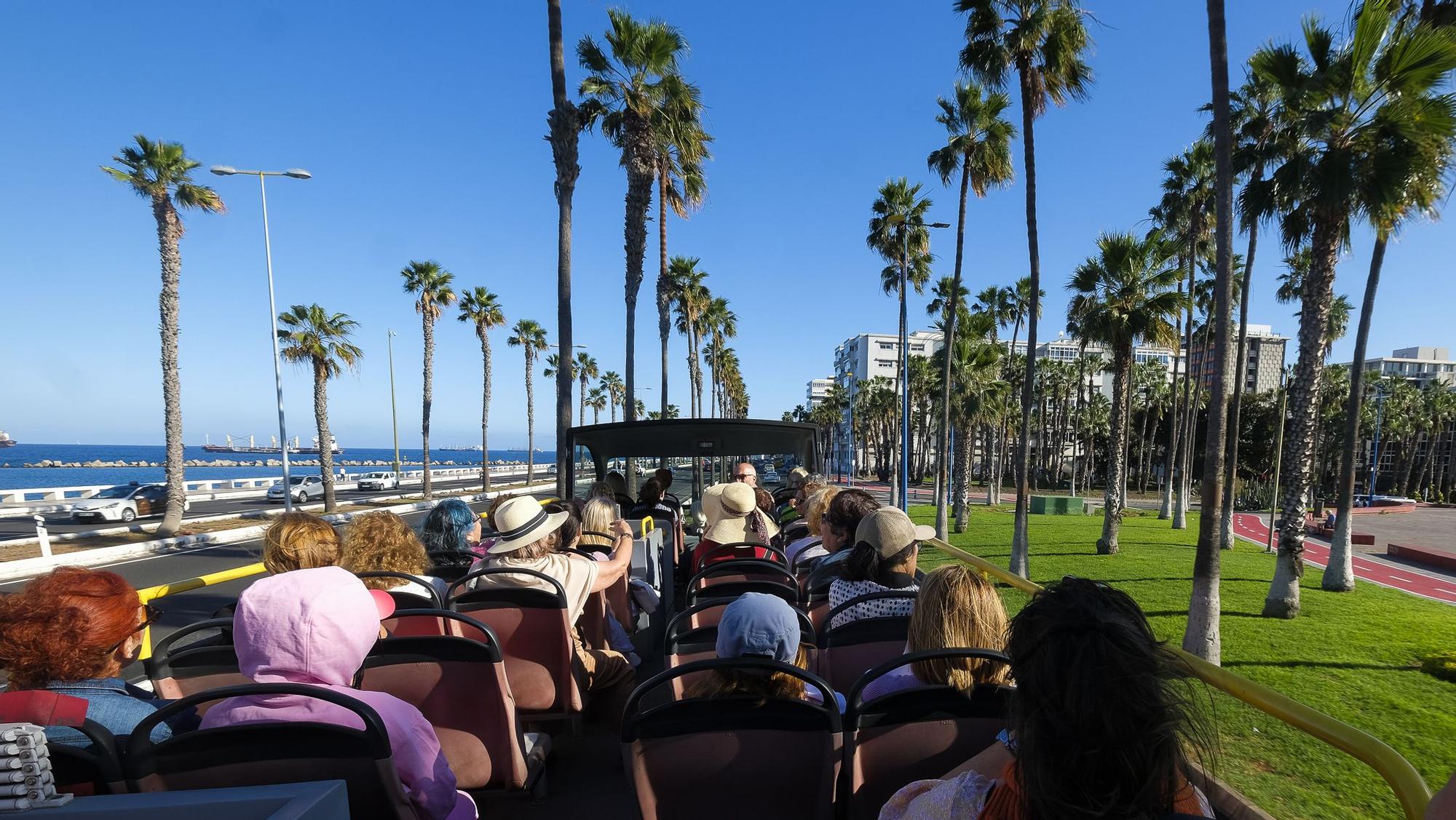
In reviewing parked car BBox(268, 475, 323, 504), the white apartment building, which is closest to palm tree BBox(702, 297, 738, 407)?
parked car BBox(268, 475, 323, 504)

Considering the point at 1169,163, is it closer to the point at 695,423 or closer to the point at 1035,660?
the point at 695,423

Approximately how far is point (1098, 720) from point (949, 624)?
121cm

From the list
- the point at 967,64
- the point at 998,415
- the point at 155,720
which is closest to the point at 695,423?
the point at 155,720

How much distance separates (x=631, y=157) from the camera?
750 inches

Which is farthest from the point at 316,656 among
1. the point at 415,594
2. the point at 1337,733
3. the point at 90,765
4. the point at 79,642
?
the point at 1337,733

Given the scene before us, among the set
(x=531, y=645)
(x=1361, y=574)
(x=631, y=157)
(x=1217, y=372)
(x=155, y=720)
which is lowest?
(x=1361, y=574)

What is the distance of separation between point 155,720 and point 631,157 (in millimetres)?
18988

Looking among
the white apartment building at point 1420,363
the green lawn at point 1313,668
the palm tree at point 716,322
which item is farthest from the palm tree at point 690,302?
the white apartment building at point 1420,363

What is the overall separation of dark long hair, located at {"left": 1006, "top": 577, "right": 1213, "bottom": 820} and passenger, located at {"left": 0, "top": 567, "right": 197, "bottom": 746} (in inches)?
98.2

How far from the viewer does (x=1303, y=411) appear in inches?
466

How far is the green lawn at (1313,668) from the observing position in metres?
5.23

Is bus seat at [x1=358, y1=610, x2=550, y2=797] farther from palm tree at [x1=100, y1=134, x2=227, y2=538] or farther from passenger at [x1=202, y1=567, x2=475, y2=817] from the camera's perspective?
palm tree at [x1=100, y1=134, x2=227, y2=538]

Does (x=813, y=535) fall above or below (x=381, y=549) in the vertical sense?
below

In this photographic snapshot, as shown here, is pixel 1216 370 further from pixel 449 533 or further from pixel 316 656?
pixel 316 656
